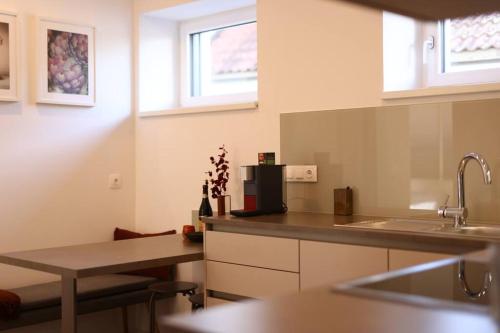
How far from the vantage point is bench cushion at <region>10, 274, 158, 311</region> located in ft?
11.1

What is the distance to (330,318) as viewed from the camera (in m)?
1.04

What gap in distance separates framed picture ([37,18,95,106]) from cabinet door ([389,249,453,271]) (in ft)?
7.75

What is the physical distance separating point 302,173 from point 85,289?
1.28 m

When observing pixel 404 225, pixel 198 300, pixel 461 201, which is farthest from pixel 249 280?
pixel 461 201

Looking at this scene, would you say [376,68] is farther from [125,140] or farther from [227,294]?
[125,140]

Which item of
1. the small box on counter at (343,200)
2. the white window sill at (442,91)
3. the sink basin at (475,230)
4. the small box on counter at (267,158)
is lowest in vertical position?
the sink basin at (475,230)

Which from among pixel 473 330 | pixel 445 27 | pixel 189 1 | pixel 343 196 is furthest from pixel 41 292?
pixel 473 330

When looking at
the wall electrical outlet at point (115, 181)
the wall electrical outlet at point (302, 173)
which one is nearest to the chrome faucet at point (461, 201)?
the wall electrical outlet at point (302, 173)

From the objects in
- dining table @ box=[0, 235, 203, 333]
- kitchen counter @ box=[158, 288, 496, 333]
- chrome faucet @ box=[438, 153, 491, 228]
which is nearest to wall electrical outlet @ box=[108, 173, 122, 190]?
dining table @ box=[0, 235, 203, 333]

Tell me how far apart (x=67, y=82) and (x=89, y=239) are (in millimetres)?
974

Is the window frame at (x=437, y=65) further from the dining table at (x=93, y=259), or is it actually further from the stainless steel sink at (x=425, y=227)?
the dining table at (x=93, y=259)

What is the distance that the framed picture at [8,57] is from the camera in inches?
149

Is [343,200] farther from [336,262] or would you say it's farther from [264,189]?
[336,262]

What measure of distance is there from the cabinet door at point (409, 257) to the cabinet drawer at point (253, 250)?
46cm
